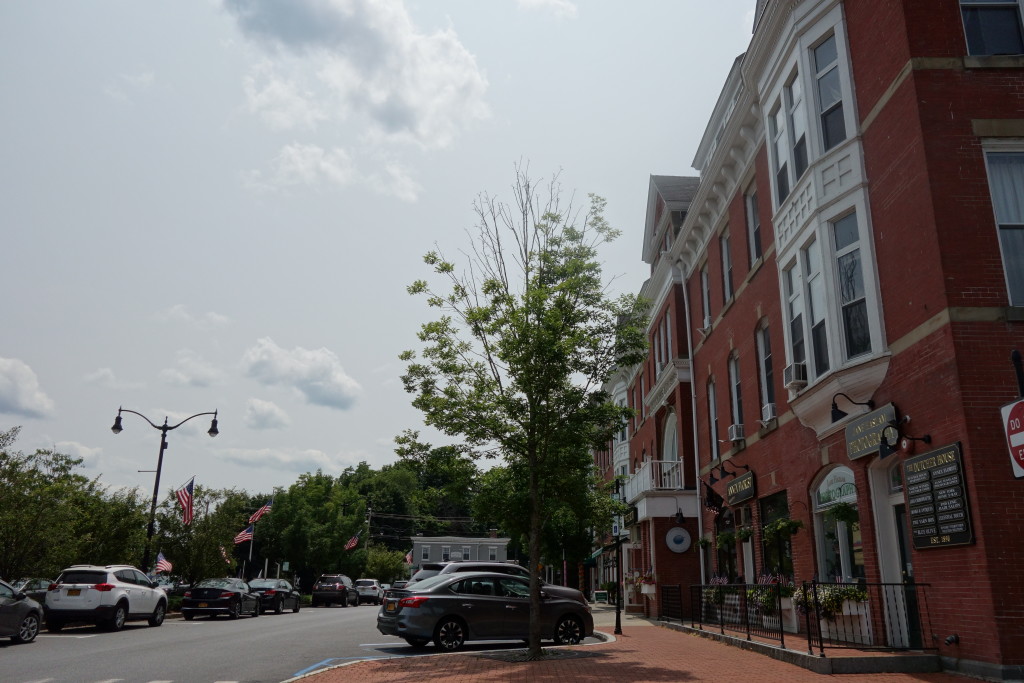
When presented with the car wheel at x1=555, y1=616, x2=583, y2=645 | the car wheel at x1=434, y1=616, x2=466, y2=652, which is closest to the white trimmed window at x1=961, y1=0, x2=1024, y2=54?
the car wheel at x1=555, y1=616, x2=583, y2=645

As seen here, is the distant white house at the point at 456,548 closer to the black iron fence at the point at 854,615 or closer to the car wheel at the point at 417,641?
the car wheel at the point at 417,641

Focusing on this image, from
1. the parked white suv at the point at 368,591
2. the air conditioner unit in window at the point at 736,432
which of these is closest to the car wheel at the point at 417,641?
the air conditioner unit in window at the point at 736,432

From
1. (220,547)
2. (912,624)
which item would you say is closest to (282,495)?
(220,547)

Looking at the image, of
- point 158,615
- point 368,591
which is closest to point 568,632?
point 158,615

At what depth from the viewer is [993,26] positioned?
12.2 meters

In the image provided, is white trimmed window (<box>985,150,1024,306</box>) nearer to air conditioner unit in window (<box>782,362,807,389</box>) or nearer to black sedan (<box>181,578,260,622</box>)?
air conditioner unit in window (<box>782,362,807,389</box>)

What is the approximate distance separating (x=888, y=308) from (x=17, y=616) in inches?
686

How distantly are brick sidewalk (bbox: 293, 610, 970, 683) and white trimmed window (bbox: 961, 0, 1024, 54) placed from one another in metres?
9.43

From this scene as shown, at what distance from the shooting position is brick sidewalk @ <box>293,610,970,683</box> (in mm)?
10656

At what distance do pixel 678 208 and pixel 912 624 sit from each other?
66.5 feet

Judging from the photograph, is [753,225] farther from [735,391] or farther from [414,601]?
[414,601]

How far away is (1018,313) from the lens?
10.6 metres

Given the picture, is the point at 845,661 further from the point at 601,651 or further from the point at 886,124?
the point at 886,124

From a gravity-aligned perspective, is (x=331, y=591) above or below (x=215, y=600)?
below
